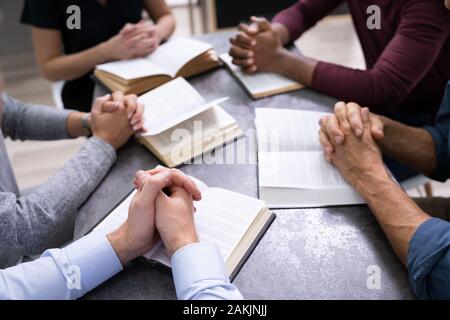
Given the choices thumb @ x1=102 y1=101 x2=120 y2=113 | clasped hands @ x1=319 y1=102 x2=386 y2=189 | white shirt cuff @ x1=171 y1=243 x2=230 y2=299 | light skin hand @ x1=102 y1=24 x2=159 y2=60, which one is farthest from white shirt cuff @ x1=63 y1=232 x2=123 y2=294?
light skin hand @ x1=102 y1=24 x2=159 y2=60

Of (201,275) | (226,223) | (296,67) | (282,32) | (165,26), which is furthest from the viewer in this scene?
(165,26)

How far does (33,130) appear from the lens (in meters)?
1.26

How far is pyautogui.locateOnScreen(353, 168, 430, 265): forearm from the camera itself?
806mm

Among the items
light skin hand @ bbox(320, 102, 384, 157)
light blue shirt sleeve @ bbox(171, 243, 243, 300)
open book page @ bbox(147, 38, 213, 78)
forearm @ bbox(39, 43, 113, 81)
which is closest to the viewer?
light blue shirt sleeve @ bbox(171, 243, 243, 300)

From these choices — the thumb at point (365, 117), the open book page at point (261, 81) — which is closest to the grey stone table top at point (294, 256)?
the thumb at point (365, 117)

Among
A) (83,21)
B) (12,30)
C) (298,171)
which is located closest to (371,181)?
(298,171)

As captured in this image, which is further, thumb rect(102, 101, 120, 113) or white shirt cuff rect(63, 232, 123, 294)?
thumb rect(102, 101, 120, 113)

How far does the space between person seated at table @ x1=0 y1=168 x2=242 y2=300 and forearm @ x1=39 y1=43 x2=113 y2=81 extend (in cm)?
75

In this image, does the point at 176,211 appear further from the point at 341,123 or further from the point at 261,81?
the point at 261,81

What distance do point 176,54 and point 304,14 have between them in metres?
0.54

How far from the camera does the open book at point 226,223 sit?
801 millimetres

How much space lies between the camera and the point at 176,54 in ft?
4.61

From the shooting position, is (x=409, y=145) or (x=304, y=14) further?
(x=304, y=14)

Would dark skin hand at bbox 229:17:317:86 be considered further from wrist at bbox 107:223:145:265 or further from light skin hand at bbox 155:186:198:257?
wrist at bbox 107:223:145:265
